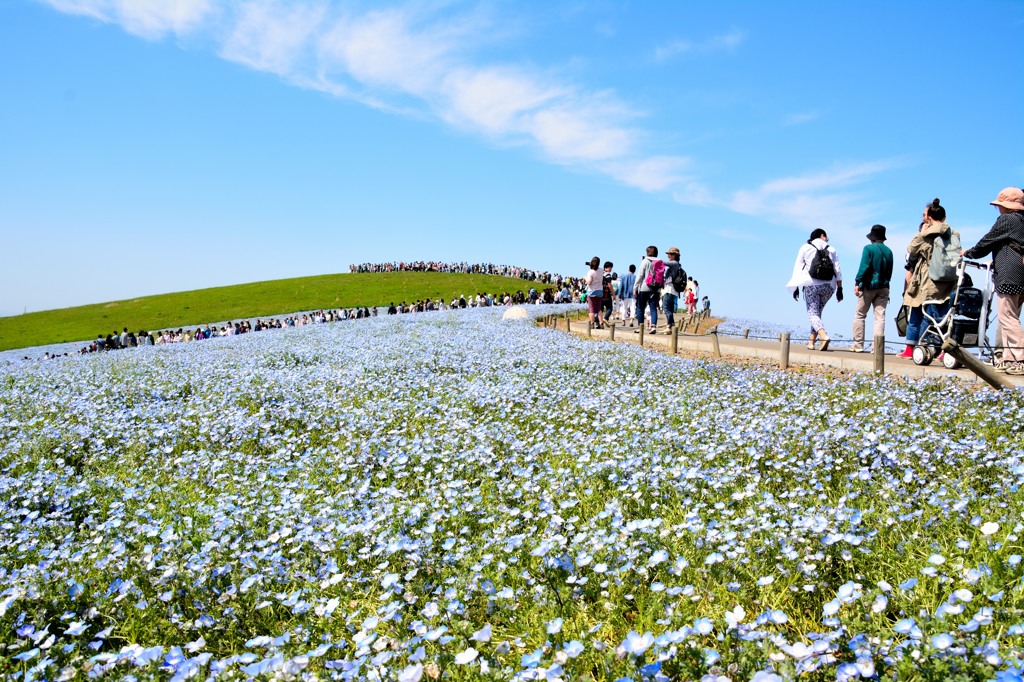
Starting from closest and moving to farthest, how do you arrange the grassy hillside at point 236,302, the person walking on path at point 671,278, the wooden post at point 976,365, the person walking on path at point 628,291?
the wooden post at point 976,365
the person walking on path at point 671,278
the person walking on path at point 628,291
the grassy hillside at point 236,302

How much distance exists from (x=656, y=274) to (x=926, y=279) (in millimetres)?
7799

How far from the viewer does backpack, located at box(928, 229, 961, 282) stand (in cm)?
1079

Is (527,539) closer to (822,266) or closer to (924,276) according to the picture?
(924,276)

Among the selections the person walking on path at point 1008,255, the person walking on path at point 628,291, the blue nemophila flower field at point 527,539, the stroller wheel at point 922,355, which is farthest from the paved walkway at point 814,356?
the person walking on path at point 628,291

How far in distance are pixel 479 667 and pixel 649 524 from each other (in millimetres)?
1595

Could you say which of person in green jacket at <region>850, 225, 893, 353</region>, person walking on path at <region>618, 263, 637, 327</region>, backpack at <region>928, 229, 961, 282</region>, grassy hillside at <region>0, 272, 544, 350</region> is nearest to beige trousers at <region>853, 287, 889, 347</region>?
person in green jacket at <region>850, 225, 893, 353</region>

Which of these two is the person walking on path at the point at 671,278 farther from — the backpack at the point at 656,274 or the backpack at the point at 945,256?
the backpack at the point at 945,256

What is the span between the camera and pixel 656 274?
18391mm

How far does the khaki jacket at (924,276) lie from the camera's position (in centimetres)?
1102

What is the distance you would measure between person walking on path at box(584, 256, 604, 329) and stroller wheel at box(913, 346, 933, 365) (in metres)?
11.0

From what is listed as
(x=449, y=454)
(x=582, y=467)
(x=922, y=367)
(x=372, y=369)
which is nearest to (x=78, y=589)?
(x=449, y=454)

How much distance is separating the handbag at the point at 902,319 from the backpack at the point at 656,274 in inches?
272

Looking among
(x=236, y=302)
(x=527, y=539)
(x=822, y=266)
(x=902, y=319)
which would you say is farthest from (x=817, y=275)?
(x=236, y=302)

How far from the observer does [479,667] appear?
121 inches
